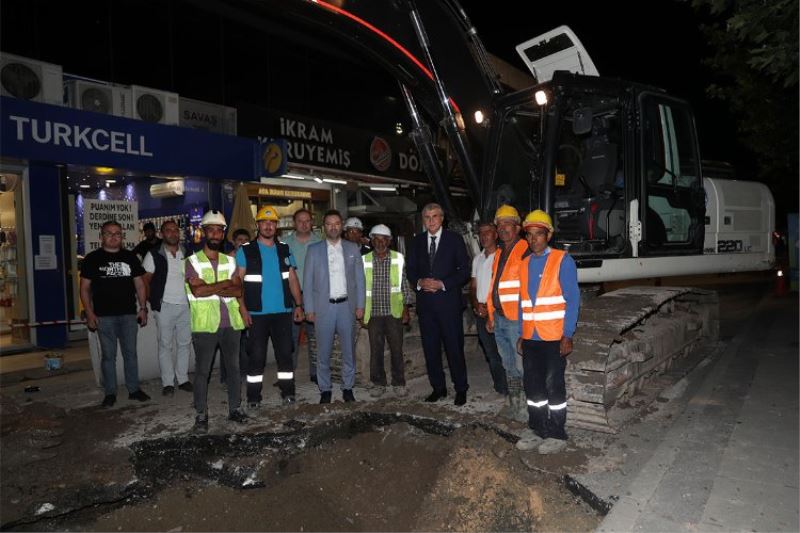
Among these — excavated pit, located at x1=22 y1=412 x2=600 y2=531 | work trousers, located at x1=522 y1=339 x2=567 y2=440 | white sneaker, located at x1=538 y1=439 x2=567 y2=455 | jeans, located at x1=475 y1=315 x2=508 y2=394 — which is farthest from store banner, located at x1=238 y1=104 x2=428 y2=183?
white sneaker, located at x1=538 y1=439 x2=567 y2=455

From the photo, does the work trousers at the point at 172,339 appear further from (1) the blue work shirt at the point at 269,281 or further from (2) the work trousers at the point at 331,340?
(2) the work trousers at the point at 331,340

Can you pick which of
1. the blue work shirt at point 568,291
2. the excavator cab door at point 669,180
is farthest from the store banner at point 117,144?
the excavator cab door at point 669,180

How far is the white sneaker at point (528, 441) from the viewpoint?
4.46 metres

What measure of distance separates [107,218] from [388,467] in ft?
26.9

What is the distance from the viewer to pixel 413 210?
16406mm

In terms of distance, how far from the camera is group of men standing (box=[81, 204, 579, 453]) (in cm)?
512

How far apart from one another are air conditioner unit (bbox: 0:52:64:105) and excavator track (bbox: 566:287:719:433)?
28.7 ft

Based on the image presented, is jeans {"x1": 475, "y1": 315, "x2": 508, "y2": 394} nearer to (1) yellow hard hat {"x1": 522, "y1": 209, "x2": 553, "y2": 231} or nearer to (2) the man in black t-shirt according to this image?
(1) yellow hard hat {"x1": 522, "y1": 209, "x2": 553, "y2": 231}

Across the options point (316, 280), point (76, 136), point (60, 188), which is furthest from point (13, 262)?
point (316, 280)

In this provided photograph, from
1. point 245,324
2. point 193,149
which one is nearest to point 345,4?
point 245,324

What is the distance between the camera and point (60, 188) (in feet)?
30.8

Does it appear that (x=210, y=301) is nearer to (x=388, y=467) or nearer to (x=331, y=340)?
(x=331, y=340)

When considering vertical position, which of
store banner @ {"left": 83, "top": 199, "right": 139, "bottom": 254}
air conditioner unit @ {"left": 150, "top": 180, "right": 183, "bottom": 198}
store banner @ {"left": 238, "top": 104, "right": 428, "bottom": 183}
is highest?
store banner @ {"left": 238, "top": 104, "right": 428, "bottom": 183}

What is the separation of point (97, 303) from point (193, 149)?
5615mm
